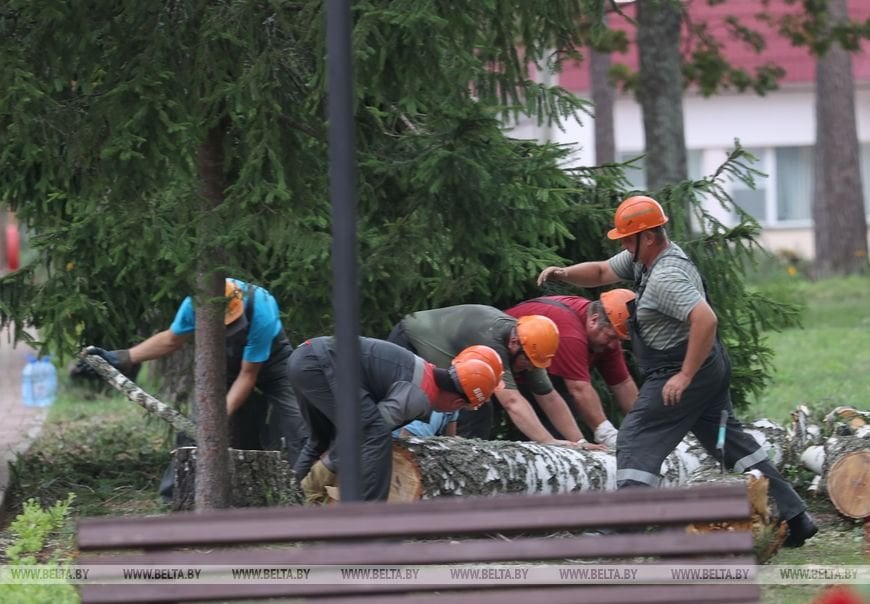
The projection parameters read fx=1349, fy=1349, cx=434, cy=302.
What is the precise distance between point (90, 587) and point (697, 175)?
2824 cm

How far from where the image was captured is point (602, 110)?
22.7 m

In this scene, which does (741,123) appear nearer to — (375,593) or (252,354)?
(252,354)

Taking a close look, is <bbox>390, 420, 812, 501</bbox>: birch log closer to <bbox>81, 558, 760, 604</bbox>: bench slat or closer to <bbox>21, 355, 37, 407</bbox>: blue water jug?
<bbox>81, 558, 760, 604</bbox>: bench slat

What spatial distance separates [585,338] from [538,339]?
0.59 metres

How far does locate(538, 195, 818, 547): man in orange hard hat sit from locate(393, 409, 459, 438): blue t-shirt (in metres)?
1.74

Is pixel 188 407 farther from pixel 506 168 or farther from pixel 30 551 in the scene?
pixel 506 168

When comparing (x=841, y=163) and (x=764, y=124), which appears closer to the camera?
(x=841, y=163)

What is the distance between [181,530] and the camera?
3.99 metres

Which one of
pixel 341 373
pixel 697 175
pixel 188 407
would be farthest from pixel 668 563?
pixel 697 175

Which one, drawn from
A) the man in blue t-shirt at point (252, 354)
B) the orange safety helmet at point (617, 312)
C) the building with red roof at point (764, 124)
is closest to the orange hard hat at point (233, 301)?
the man in blue t-shirt at point (252, 354)

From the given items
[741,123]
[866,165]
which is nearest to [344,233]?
[741,123]

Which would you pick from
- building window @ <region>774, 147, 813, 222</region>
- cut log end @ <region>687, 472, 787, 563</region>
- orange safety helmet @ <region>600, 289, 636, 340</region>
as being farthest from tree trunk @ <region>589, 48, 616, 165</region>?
cut log end @ <region>687, 472, 787, 563</region>

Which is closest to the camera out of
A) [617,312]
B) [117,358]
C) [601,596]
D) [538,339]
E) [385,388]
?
[601,596]

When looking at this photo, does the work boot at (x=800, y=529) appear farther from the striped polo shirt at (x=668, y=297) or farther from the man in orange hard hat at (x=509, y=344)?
the man in orange hard hat at (x=509, y=344)
